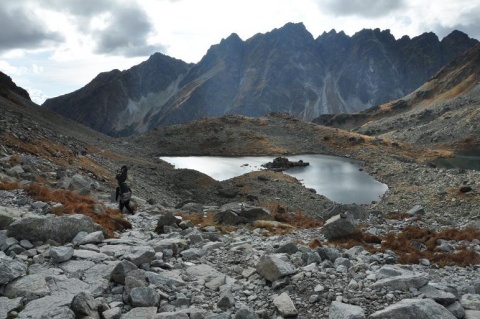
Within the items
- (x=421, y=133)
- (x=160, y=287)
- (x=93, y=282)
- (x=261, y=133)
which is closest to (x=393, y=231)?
(x=160, y=287)

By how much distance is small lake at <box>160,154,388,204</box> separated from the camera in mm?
66312

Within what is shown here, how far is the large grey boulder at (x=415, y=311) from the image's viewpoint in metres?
8.88

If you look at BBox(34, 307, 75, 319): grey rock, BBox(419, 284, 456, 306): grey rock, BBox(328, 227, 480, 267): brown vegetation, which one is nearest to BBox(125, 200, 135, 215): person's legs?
BBox(328, 227, 480, 267): brown vegetation

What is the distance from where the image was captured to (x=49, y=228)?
14172 mm

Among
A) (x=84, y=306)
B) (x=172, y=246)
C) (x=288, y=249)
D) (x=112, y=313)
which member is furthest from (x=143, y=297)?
(x=288, y=249)

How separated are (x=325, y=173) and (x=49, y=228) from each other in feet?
267

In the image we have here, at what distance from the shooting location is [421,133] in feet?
521

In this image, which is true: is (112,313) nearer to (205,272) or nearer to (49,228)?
(205,272)

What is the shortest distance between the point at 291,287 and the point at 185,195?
1601 inches

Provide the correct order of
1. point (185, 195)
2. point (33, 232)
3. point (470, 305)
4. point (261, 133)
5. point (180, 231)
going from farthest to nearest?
1. point (261, 133)
2. point (185, 195)
3. point (180, 231)
4. point (33, 232)
5. point (470, 305)

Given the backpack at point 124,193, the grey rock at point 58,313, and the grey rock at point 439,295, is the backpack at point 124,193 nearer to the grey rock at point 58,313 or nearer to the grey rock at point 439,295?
the grey rock at point 58,313

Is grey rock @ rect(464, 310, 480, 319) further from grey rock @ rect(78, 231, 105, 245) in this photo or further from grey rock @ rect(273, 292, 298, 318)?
grey rock @ rect(78, 231, 105, 245)

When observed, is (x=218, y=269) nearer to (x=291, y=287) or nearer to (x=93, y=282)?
(x=291, y=287)

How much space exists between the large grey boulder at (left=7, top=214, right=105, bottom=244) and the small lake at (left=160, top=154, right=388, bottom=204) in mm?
51436
